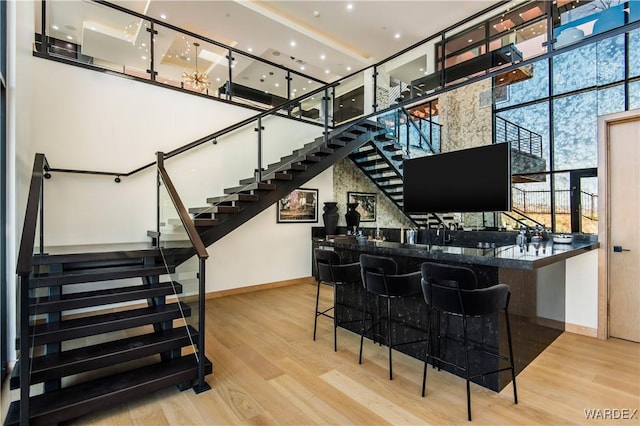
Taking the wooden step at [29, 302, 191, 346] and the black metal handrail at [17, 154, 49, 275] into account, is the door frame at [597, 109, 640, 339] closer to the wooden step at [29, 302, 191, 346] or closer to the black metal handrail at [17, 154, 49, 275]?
the wooden step at [29, 302, 191, 346]

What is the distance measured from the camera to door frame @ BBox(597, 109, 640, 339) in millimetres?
3692

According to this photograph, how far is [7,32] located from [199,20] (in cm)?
541

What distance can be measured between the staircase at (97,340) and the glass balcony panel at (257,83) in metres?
3.78

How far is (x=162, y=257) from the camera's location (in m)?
3.82

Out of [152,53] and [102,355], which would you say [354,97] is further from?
[102,355]

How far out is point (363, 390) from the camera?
8.74 feet

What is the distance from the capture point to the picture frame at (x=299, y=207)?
22.0ft

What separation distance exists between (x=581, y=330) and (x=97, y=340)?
5.86 metres

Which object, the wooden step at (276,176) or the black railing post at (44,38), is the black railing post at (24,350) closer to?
the wooden step at (276,176)

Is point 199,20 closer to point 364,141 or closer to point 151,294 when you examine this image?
point 364,141

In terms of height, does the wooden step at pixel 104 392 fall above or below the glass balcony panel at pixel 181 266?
below

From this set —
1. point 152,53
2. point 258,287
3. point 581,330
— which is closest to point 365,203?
point 258,287

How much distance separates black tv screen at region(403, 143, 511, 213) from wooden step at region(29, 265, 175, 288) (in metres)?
3.24

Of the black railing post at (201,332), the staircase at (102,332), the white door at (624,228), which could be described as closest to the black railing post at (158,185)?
the staircase at (102,332)
